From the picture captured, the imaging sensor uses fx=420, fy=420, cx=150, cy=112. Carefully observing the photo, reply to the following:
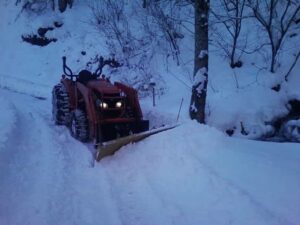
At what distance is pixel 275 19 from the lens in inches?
527

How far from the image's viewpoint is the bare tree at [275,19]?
39.4 ft

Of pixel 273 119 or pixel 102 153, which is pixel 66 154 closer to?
pixel 102 153

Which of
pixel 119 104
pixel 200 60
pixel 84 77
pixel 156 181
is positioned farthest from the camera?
pixel 84 77

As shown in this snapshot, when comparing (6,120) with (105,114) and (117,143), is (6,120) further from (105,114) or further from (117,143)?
(117,143)

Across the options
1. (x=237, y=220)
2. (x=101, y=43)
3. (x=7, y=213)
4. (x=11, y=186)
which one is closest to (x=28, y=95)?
(x=101, y=43)

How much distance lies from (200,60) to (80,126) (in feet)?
9.91

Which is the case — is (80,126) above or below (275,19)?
below

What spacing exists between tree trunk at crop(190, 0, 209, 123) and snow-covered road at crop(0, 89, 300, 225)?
188 centimetres

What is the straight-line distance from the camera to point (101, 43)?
16984 mm

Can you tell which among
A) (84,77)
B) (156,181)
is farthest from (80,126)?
(156,181)

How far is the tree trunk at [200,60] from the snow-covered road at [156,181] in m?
1.88

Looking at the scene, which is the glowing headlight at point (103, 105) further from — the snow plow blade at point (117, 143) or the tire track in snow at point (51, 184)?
the snow plow blade at point (117, 143)

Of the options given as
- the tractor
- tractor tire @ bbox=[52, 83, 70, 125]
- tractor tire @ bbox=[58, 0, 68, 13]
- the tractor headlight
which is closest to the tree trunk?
the tractor

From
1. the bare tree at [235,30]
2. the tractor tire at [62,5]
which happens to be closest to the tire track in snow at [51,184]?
the bare tree at [235,30]
